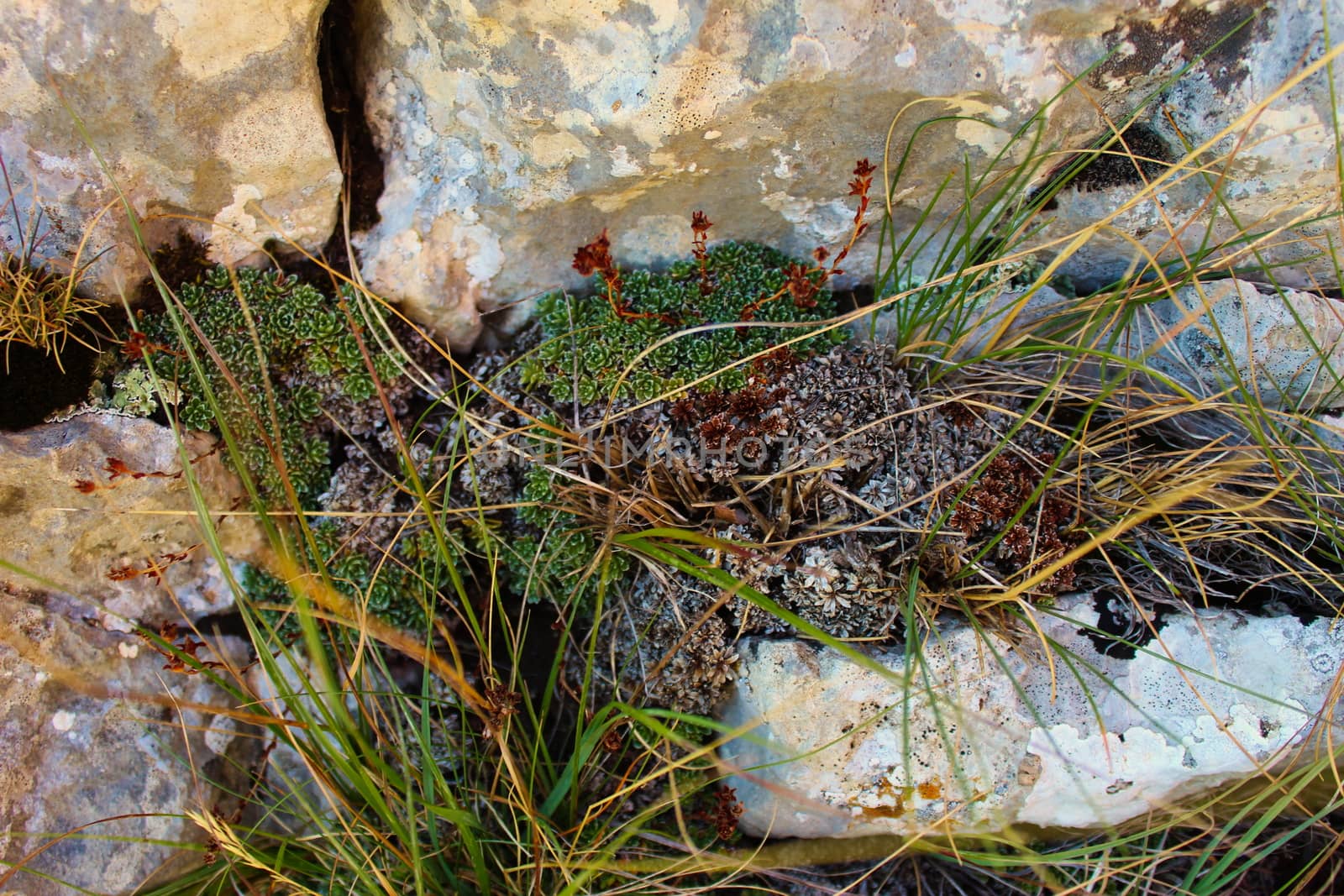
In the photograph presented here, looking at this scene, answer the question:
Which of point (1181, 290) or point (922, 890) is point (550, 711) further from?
point (1181, 290)

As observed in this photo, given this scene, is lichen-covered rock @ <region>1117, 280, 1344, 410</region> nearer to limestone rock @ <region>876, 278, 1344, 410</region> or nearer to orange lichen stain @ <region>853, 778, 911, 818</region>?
limestone rock @ <region>876, 278, 1344, 410</region>

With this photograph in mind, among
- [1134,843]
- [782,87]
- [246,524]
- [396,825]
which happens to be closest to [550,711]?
A: [396,825]

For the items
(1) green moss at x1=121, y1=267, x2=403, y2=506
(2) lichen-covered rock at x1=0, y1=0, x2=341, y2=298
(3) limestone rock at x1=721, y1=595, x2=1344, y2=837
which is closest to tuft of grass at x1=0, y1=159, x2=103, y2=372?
(2) lichen-covered rock at x1=0, y1=0, x2=341, y2=298

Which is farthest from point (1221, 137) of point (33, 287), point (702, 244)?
point (33, 287)

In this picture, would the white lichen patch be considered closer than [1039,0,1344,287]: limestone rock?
Yes

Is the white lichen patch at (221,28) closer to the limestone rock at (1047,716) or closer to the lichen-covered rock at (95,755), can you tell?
→ the lichen-covered rock at (95,755)

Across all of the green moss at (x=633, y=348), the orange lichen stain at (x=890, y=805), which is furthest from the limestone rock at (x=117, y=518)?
the orange lichen stain at (x=890, y=805)
